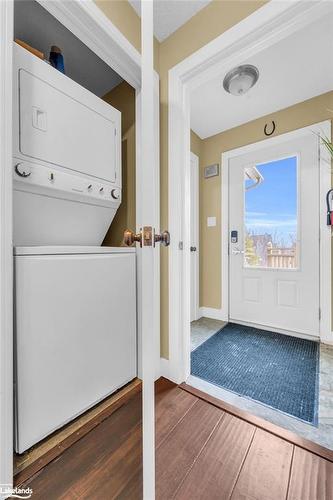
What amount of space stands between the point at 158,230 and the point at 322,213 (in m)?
1.66

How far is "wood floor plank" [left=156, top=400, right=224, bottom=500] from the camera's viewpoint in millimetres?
798

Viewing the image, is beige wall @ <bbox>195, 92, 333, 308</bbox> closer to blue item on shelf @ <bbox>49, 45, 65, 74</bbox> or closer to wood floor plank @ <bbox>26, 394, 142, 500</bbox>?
blue item on shelf @ <bbox>49, 45, 65, 74</bbox>

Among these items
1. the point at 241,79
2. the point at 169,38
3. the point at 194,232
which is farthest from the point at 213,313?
the point at 169,38

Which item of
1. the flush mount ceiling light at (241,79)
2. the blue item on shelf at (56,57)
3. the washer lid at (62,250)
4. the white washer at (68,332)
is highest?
the flush mount ceiling light at (241,79)

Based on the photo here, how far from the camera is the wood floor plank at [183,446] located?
2.62 ft

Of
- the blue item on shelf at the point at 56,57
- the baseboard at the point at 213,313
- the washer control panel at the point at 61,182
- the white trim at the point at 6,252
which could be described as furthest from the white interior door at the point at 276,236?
the white trim at the point at 6,252

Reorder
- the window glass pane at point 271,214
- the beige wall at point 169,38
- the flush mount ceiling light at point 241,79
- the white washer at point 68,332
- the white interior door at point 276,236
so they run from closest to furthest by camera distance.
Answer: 1. the white washer at point 68,332
2. the beige wall at point 169,38
3. the flush mount ceiling light at point 241,79
4. the white interior door at point 276,236
5. the window glass pane at point 271,214

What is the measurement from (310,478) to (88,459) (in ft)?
2.89

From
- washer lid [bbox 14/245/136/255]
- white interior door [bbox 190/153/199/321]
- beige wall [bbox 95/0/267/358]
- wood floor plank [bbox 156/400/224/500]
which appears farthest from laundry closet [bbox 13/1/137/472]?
white interior door [bbox 190/153/199/321]

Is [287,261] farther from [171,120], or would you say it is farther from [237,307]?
[171,120]

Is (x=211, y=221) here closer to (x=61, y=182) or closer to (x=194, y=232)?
(x=194, y=232)

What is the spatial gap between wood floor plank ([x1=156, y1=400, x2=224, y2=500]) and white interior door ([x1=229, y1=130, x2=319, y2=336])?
58.4 inches

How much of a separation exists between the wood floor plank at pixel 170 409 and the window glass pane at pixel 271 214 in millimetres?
1635

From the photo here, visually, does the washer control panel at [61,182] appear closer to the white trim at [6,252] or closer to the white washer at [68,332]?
the white trim at [6,252]
